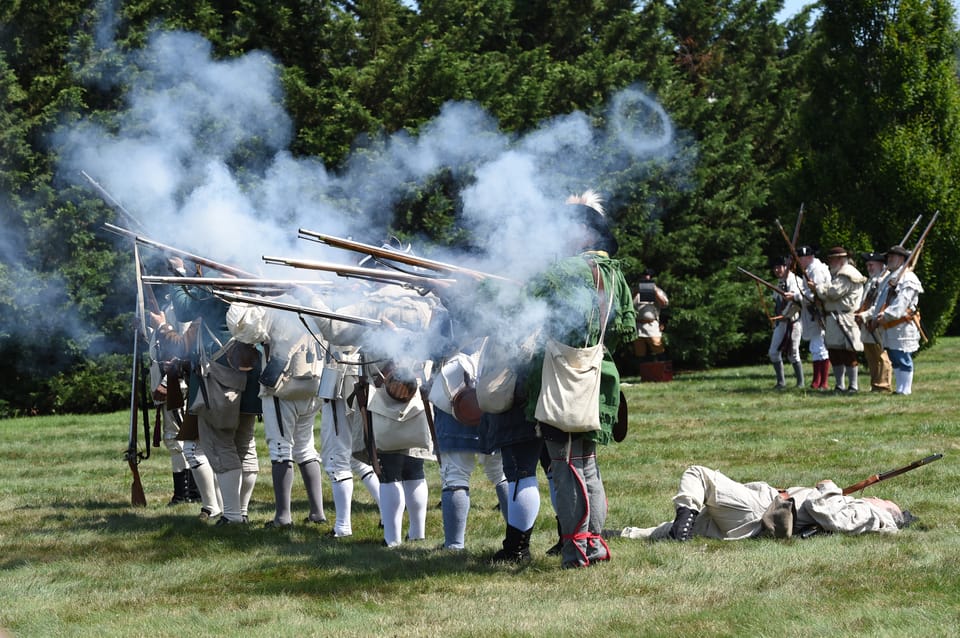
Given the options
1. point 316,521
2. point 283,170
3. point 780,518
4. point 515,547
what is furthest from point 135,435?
point 780,518

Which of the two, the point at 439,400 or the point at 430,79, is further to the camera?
the point at 430,79

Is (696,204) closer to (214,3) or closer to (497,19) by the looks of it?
(497,19)

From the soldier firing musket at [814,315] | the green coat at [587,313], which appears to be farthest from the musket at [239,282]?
the soldier firing musket at [814,315]

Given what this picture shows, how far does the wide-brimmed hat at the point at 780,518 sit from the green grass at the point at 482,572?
0.50 ft

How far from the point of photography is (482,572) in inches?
258

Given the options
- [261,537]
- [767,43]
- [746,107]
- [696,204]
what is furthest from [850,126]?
[261,537]

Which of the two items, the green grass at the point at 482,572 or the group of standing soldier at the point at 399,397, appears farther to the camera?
the group of standing soldier at the point at 399,397

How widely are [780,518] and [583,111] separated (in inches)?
429

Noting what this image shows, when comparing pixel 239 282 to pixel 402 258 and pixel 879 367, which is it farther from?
pixel 879 367

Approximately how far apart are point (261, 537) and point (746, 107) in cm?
2056

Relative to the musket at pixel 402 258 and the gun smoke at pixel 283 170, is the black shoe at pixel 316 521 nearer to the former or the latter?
the gun smoke at pixel 283 170

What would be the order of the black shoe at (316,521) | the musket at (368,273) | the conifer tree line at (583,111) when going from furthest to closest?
the conifer tree line at (583,111) < the black shoe at (316,521) < the musket at (368,273)

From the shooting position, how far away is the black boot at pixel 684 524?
7.21m

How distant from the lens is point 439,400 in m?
7.10
